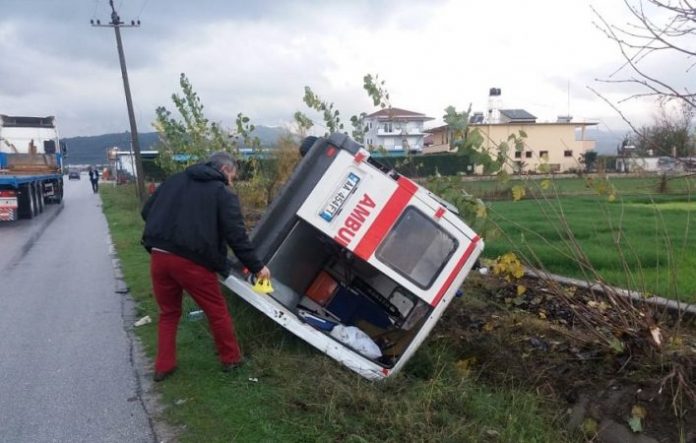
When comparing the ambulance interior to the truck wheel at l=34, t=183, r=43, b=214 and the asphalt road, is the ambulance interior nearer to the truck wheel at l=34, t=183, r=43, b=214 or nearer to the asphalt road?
the asphalt road

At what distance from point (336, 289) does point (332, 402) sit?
7.42 ft

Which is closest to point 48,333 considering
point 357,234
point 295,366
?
point 295,366

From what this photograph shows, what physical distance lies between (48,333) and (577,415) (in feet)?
17.9

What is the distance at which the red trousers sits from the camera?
16.8 ft

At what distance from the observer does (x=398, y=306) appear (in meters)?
6.45

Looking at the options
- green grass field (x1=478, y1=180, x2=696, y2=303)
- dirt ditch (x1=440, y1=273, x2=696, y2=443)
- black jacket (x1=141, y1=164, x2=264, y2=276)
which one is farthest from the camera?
green grass field (x1=478, y1=180, x2=696, y2=303)

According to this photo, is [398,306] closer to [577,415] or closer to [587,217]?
[577,415]

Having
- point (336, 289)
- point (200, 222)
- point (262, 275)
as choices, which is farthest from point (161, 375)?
point (336, 289)

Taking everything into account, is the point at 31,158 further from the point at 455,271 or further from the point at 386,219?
the point at 455,271

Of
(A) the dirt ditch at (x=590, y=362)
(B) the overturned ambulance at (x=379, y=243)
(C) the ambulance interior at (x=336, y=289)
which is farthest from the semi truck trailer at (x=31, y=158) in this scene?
(A) the dirt ditch at (x=590, y=362)

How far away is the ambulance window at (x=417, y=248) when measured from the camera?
17.2 feet

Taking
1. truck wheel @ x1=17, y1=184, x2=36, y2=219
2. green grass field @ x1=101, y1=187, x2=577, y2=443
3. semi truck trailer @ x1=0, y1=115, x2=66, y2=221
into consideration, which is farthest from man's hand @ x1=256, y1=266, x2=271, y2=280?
truck wheel @ x1=17, y1=184, x2=36, y2=219

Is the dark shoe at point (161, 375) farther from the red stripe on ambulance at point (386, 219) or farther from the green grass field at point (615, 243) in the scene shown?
the green grass field at point (615, 243)

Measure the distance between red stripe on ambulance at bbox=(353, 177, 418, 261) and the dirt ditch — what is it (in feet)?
4.10
